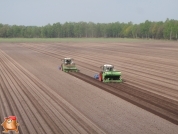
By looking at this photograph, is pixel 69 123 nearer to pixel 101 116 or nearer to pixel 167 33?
pixel 101 116

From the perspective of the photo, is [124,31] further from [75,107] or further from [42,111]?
[42,111]

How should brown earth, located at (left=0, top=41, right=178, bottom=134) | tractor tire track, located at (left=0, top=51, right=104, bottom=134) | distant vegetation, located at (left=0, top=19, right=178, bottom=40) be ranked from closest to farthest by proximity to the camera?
1. tractor tire track, located at (left=0, top=51, right=104, bottom=134)
2. brown earth, located at (left=0, top=41, right=178, bottom=134)
3. distant vegetation, located at (left=0, top=19, right=178, bottom=40)

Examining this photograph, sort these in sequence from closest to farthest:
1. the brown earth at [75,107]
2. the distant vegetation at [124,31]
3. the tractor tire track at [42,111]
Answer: the tractor tire track at [42,111], the brown earth at [75,107], the distant vegetation at [124,31]

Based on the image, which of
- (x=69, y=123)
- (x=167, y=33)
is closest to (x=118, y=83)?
(x=69, y=123)

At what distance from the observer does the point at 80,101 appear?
Answer: 58.9ft

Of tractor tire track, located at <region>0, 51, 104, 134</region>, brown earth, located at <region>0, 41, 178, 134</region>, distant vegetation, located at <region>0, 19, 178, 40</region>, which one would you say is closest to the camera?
tractor tire track, located at <region>0, 51, 104, 134</region>

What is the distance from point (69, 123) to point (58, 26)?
189118 mm

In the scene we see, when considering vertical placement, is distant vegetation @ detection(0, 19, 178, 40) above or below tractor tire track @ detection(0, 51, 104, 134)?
below

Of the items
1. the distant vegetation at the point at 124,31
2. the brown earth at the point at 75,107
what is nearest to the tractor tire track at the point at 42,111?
the brown earth at the point at 75,107

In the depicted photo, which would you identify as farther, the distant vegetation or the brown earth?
the distant vegetation

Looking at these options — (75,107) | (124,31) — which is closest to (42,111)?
(75,107)

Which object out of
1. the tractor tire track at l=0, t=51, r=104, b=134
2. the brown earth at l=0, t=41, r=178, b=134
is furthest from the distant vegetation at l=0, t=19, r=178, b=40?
the tractor tire track at l=0, t=51, r=104, b=134

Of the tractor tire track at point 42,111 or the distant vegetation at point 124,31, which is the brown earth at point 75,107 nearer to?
the tractor tire track at point 42,111

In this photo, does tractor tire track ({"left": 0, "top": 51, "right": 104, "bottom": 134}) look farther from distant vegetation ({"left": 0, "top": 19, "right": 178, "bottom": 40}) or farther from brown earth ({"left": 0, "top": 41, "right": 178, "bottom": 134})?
distant vegetation ({"left": 0, "top": 19, "right": 178, "bottom": 40})
